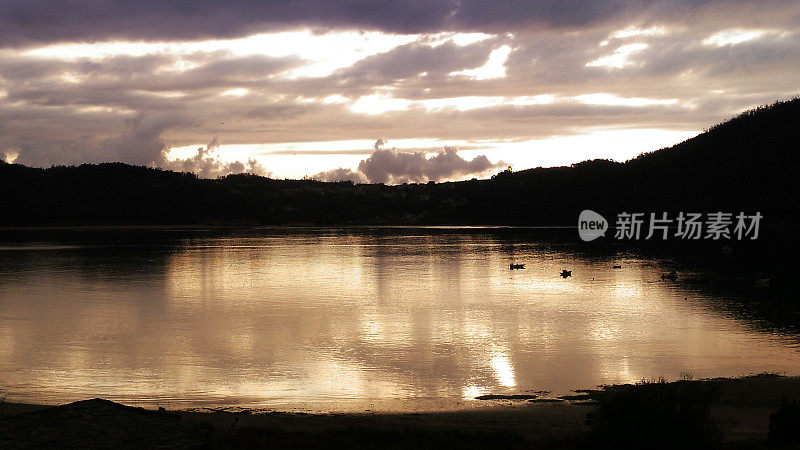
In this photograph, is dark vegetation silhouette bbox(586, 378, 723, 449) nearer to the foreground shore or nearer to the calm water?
the foreground shore

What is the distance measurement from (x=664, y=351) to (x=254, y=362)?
61.6 ft

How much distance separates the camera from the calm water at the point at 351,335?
2598 centimetres

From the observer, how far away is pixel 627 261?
9825 cm

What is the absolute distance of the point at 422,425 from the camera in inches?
742

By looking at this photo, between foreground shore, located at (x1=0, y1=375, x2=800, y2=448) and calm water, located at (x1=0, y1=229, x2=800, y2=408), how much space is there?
3.58 meters

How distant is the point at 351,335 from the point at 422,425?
19.0 m

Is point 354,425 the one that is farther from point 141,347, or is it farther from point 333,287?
point 333,287

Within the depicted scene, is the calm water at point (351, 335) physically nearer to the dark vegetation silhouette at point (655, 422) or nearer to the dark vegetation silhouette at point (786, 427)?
the dark vegetation silhouette at point (655, 422)

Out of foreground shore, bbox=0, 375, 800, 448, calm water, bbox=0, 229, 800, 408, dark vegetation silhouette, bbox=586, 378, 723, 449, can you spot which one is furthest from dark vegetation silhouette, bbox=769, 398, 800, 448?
calm water, bbox=0, 229, 800, 408

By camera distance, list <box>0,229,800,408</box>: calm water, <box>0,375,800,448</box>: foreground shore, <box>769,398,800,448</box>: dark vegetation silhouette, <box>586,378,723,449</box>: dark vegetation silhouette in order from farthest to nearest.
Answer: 1. <box>0,229,800,408</box>: calm water
2. <box>769,398,800,448</box>: dark vegetation silhouette
3. <box>0,375,800,448</box>: foreground shore
4. <box>586,378,723,449</box>: dark vegetation silhouette

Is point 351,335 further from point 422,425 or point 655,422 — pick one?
point 655,422

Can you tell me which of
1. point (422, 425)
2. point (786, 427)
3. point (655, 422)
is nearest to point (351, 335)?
point (422, 425)

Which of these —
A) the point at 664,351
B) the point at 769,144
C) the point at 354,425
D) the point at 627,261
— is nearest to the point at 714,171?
the point at 769,144

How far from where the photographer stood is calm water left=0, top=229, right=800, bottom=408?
26.0m
